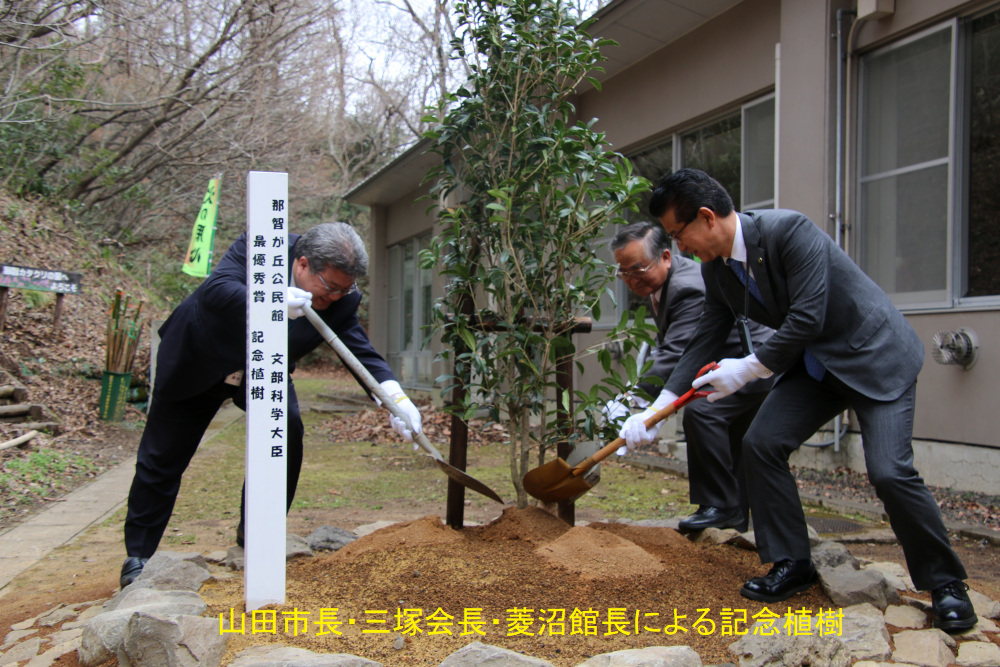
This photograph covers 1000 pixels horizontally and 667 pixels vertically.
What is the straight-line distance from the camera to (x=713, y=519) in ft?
12.5

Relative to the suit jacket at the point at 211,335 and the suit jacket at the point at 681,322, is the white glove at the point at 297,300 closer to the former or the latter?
the suit jacket at the point at 211,335

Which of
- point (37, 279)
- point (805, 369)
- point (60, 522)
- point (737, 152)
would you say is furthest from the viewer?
point (37, 279)

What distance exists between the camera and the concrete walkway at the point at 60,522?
4.03m

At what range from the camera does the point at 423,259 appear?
356 cm

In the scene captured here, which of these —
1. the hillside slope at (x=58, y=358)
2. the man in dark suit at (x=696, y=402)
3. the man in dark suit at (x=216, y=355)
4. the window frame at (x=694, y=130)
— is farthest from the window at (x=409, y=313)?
the man in dark suit at (x=216, y=355)

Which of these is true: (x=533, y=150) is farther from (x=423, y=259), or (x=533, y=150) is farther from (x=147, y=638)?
(x=147, y=638)

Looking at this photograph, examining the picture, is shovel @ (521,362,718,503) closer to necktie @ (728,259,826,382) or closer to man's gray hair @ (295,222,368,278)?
necktie @ (728,259,826,382)

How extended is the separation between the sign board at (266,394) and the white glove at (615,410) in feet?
5.13

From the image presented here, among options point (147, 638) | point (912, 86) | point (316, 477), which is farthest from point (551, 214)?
point (316, 477)

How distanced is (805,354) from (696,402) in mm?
931

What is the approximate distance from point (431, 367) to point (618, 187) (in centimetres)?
1121

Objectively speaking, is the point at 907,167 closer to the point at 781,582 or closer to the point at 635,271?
the point at 635,271

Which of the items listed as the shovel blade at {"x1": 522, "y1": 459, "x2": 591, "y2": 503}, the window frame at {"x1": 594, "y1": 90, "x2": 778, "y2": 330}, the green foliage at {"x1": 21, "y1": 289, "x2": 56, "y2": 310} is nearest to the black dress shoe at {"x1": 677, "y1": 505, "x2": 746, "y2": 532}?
the shovel blade at {"x1": 522, "y1": 459, "x2": 591, "y2": 503}

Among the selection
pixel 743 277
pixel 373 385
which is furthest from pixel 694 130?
pixel 373 385
